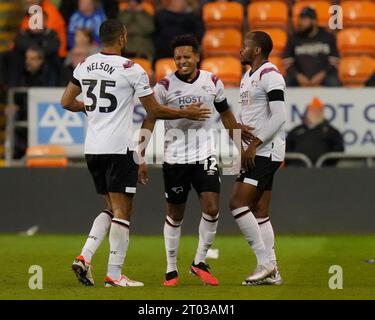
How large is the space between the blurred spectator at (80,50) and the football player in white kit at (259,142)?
21.6 feet

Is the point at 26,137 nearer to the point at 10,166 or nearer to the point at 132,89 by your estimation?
the point at 10,166

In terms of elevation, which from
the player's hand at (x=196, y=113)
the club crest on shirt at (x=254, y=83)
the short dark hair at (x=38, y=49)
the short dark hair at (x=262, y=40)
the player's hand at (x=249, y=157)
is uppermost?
the short dark hair at (x=38, y=49)

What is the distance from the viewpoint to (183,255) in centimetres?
1349

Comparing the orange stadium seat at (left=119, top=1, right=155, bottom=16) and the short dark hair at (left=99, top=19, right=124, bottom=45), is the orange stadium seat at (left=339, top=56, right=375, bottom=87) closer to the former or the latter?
the orange stadium seat at (left=119, top=1, right=155, bottom=16)

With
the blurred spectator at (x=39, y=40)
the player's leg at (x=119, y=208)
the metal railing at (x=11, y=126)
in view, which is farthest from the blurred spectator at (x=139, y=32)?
the player's leg at (x=119, y=208)

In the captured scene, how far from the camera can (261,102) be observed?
10.6 metres

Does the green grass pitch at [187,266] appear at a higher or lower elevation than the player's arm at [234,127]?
lower

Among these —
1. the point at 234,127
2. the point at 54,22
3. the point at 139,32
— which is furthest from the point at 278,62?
the point at 234,127

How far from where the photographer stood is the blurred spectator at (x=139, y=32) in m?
17.6

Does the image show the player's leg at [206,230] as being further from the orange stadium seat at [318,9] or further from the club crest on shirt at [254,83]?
the orange stadium seat at [318,9]

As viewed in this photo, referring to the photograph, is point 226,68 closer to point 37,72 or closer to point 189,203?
point 189,203

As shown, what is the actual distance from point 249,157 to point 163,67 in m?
6.72
